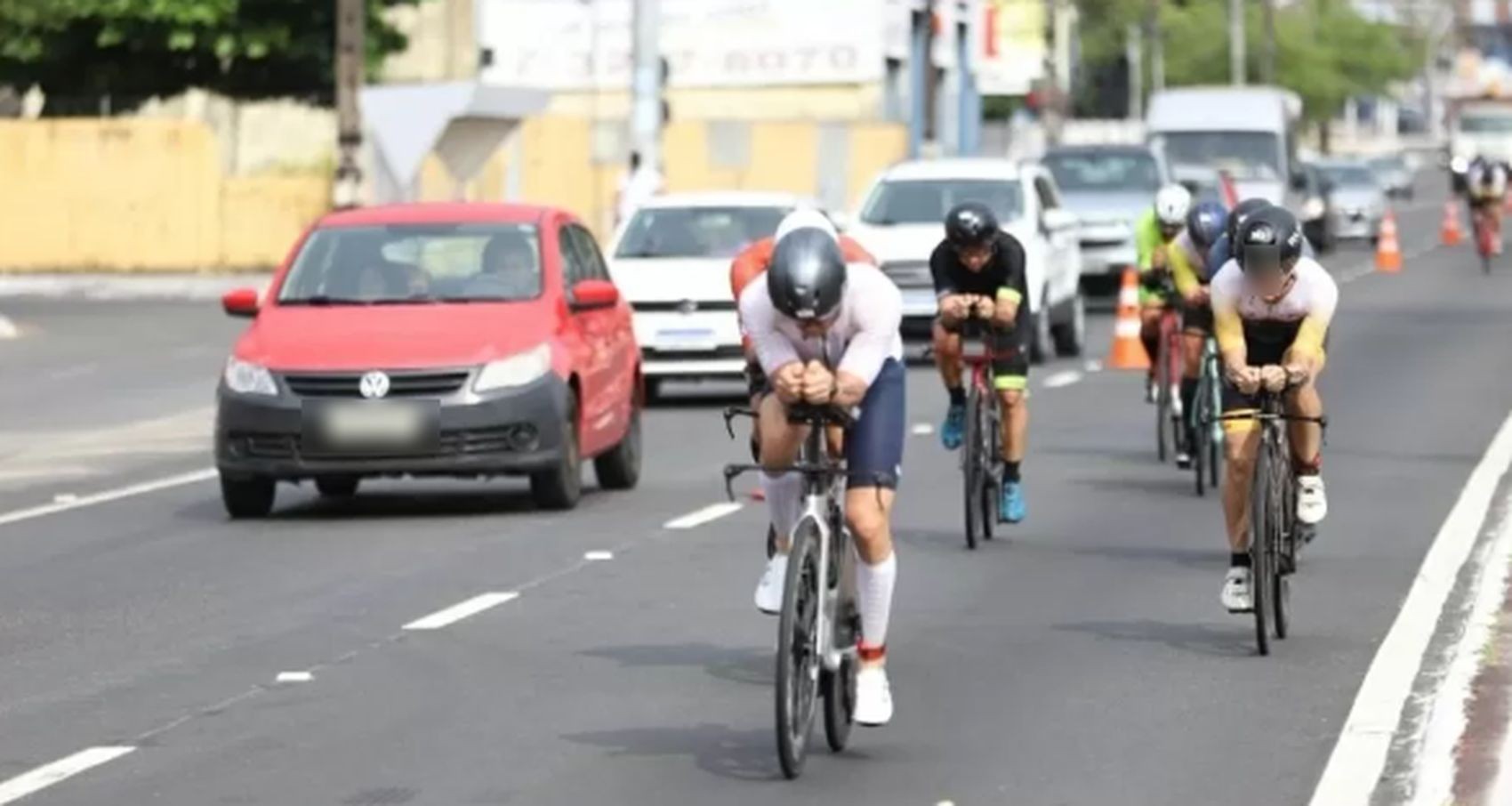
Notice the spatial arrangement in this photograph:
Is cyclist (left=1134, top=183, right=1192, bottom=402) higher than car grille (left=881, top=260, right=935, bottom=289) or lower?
higher

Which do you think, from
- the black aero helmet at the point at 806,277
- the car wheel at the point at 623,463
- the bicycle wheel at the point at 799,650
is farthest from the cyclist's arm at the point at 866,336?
the car wheel at the point at 623,463

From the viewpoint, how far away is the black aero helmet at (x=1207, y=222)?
1989 centimetres

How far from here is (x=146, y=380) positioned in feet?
106

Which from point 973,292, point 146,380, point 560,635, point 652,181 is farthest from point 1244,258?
point 652,181

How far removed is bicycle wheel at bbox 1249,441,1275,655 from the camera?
1353 centimetres

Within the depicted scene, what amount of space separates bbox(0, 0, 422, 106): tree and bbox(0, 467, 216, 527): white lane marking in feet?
102

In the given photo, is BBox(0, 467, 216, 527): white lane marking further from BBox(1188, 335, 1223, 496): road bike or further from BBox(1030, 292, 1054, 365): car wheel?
BBox(1030, 292, 1054, 365): car wheel

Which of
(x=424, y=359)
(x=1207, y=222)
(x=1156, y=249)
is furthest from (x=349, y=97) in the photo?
(x=424, y=359)

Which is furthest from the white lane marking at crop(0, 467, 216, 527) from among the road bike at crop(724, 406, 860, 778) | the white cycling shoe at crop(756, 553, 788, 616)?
the road bike at crop(724, 406, 860, 778)

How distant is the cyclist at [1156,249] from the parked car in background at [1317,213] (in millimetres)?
38727

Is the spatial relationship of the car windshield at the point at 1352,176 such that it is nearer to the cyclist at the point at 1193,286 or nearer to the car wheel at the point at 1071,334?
the car wheel at the point at 1071,334

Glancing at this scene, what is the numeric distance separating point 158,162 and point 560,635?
38702 mm

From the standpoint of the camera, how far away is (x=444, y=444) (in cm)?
1895

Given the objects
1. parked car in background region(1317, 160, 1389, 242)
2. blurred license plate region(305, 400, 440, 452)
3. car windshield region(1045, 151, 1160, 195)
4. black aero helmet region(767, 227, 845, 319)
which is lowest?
parked car in background region(1317, 160, 1389, 242)
